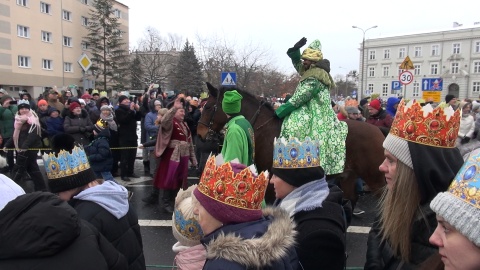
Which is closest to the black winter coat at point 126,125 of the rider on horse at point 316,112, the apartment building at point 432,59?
the rider on horse at point 316,112

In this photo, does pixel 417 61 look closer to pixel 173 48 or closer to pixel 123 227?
pixel 173 48

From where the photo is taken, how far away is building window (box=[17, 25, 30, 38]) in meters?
37.2

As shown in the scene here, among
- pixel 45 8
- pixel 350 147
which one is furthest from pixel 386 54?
pixel 350 147

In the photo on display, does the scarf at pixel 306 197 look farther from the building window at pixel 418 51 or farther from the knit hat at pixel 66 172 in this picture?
the building window at pixel 418 51

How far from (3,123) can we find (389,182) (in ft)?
35.5

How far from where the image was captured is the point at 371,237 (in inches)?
101

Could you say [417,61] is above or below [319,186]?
above

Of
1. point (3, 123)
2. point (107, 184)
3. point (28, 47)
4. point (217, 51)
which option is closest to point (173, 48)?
point (28, 47)

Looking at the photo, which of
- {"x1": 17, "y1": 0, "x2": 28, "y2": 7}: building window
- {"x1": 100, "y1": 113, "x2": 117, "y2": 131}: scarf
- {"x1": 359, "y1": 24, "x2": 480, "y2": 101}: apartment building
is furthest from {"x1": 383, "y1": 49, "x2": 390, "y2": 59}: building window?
{"x1": 100, "y1": 113, "x2": 117, "y2": 131}: scarf

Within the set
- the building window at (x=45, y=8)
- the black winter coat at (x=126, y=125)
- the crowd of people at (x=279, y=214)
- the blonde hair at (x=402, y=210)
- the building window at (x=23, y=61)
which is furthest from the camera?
the building window at (x=45, y=8)

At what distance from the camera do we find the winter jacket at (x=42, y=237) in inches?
65.6

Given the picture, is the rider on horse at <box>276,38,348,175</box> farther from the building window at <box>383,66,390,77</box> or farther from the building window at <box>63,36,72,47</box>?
the building window at <box>383,66,390,77</box>

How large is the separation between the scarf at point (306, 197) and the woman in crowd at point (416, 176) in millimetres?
486

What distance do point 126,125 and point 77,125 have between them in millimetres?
1310
